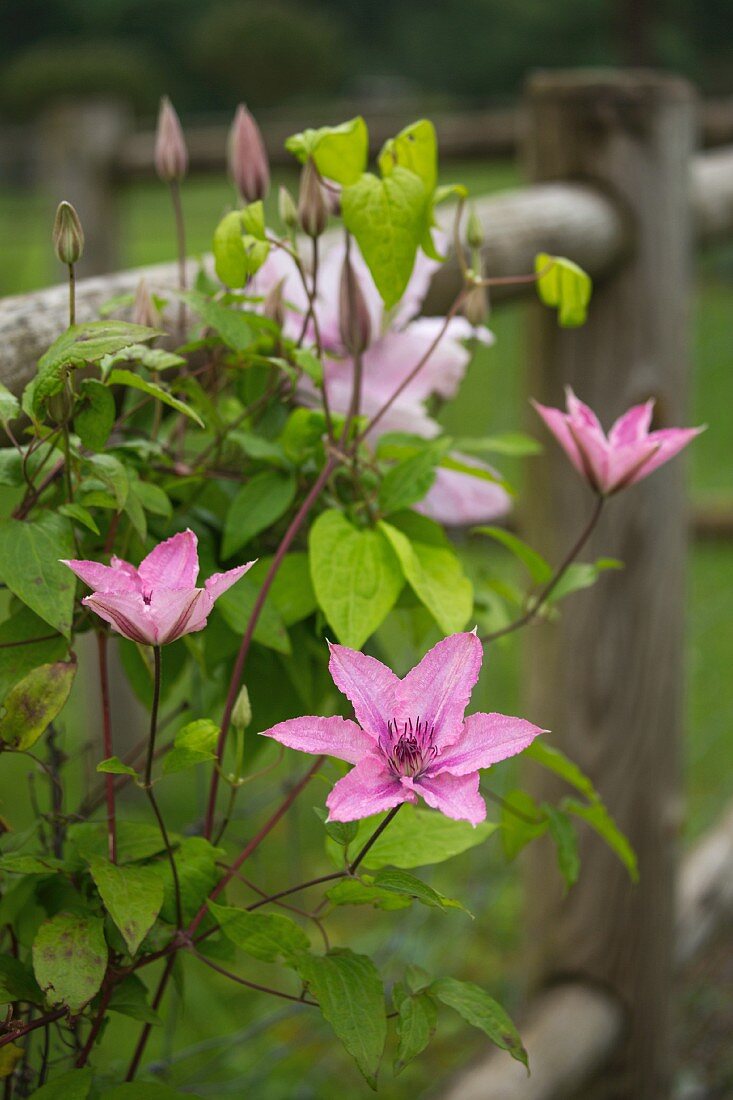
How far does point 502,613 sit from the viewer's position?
2.51 feet

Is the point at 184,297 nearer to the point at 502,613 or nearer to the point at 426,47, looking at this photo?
the point at 502,613

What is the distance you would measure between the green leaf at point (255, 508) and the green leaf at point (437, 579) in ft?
0.17

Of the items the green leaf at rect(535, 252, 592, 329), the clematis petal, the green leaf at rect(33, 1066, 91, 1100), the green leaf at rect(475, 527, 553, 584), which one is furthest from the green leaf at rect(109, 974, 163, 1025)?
the green leaf at rect(535, 252, 592, 329)

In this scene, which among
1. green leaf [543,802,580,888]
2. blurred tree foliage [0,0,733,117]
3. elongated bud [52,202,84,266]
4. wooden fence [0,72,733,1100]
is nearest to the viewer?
elongated bud [52,202,84,266]

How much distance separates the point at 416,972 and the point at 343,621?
0.16 meters

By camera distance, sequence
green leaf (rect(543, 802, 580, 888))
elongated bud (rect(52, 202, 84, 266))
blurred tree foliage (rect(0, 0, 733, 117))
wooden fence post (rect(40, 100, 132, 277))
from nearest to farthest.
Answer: elongated bud (rect(52, 202, 84, 266))
green leaf (rect(543, 802, 580, 888))
wooden fence post (rect(40, 100, 132, 277))
blurred tree foliage (rect(0, 0, 733, 117))

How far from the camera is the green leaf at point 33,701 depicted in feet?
1.57

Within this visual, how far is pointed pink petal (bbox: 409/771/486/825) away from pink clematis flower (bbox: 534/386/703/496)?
0.21 metres

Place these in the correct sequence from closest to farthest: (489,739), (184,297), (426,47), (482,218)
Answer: (489,739) < (184,297) < (482,218) < (426,47)

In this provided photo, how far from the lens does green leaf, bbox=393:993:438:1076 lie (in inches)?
18.8

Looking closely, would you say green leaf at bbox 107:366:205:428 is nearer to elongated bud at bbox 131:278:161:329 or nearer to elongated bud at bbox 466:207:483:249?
elongated bud at bbox 131:278:161:329

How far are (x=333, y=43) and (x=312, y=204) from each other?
1808 cm

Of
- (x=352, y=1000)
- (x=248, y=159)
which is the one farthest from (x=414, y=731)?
(x=248, y=159)

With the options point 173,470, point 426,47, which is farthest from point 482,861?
point 426,47
